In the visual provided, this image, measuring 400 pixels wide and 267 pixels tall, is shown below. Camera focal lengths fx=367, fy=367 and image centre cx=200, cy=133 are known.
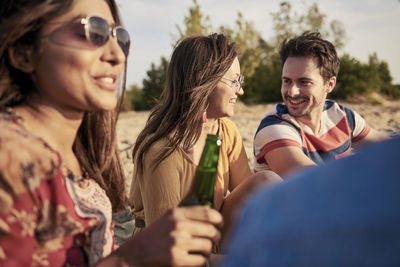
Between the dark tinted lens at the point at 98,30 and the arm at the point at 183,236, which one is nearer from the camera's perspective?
the arm at the point at 183,236

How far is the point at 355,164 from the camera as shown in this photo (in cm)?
69

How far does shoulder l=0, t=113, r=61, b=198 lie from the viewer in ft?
3.48

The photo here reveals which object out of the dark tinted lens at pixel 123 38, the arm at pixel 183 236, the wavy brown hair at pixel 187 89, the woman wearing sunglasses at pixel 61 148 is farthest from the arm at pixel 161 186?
the arm at pixel 183 236

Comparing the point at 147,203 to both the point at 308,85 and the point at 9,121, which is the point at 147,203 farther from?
the point at 308,85

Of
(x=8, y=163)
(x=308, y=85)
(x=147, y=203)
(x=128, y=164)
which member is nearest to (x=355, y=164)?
(x=8, y=163)

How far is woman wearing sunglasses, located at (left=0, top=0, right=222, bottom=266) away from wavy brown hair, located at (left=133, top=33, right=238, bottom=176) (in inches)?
39.6

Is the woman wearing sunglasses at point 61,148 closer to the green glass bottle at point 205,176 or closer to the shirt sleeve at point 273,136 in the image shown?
the green glass bottle at point 205,176

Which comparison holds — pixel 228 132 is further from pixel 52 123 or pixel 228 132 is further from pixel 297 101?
pixel 52 123

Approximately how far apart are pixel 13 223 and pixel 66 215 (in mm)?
187

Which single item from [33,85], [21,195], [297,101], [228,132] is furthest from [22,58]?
[297,101]

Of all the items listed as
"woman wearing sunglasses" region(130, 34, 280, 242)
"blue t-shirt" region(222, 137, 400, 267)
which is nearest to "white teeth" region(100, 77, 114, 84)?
"blue t-shirt" region(222, 137, 400, 267)

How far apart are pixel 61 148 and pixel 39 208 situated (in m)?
0.38

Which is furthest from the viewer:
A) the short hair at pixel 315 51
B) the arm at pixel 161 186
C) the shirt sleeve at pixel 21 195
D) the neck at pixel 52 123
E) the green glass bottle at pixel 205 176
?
the short hair at pixel 315 51

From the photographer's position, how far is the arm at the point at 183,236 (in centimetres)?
110
